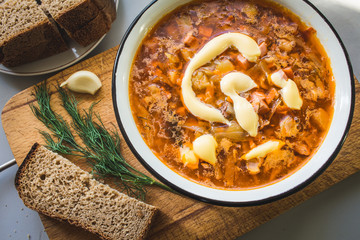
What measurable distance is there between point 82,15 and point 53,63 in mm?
517

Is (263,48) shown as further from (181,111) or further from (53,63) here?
(53,63)

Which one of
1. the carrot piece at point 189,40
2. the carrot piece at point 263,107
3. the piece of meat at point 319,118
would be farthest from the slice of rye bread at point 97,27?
the piece of meat at point 319,118

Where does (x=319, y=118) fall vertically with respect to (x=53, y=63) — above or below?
above

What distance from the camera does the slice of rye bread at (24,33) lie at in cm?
286

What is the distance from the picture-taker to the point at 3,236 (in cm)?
295

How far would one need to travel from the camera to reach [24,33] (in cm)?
286

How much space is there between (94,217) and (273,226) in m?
1.56

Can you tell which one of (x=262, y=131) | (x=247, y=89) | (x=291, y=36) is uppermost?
(x=291, y=36)

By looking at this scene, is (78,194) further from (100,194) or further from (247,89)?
(247,89)

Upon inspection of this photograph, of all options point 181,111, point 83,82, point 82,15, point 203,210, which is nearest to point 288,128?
point 181,111

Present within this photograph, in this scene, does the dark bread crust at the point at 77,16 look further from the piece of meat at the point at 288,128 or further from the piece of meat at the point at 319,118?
the piece of meat at the point at 319,118

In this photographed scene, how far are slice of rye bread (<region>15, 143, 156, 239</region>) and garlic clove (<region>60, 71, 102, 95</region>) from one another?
1.85ft

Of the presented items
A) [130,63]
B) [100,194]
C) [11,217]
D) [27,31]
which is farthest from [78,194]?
[27,31]

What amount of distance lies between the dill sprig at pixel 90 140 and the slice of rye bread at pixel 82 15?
0.53m
